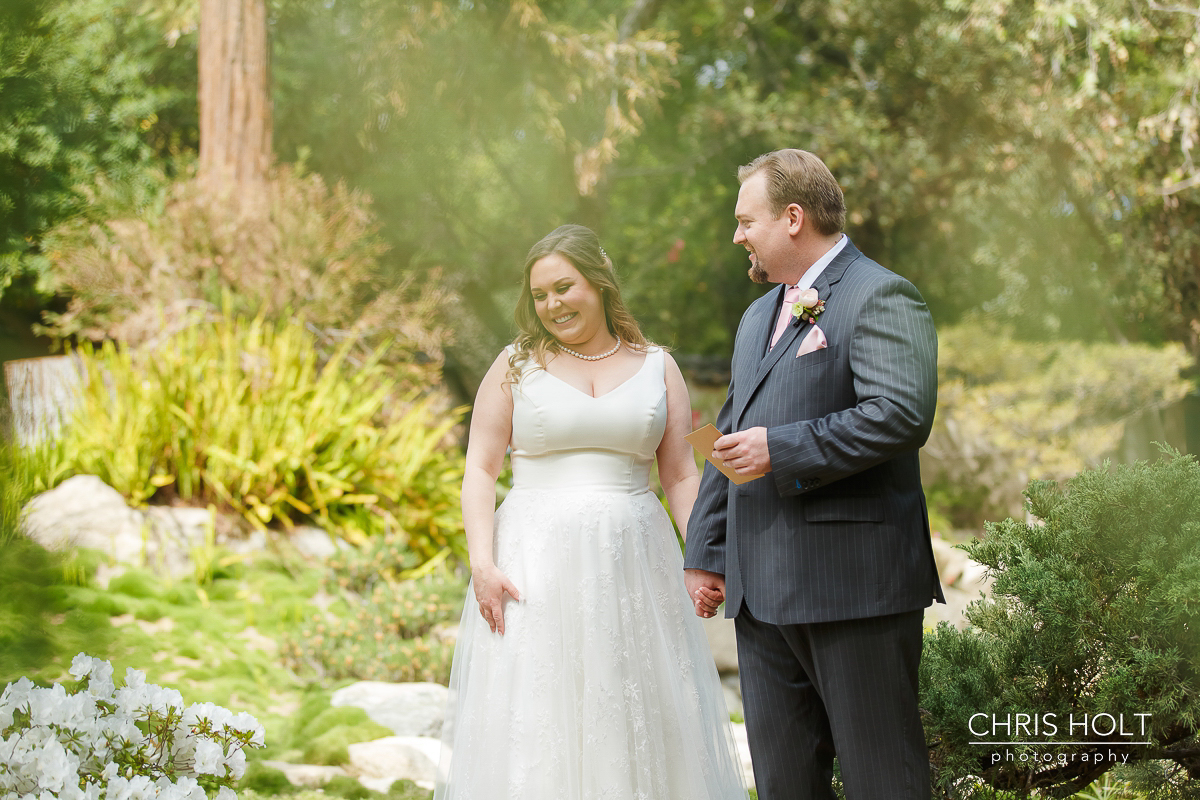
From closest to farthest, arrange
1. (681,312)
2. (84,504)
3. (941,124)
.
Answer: (84,504), (941,124), (681,312)

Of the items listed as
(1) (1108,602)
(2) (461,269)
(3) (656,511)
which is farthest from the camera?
(2) (461,269)

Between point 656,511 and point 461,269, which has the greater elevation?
point 461,269

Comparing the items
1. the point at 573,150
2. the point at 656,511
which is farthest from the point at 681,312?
the point at 656,511

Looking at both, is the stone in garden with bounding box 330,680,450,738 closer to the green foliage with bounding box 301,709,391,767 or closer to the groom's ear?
the green foliage with bounding box 301,709,391,767

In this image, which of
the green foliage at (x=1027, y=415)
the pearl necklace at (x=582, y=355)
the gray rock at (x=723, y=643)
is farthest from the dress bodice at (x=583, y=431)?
the green foliage at (x=1027, y=415)

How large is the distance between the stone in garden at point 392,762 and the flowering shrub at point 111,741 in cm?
149

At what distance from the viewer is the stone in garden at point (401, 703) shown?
3.84 metres

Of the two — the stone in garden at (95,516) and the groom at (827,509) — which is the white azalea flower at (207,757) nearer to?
the groom at (827,509)

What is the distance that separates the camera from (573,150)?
30.3 ft

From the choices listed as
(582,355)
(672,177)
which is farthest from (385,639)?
(672,177)

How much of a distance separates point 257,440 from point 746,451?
13.3 feet

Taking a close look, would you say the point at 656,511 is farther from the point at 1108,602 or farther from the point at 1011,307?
the point at 1011,307

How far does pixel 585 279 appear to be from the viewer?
Answer: 2.52m

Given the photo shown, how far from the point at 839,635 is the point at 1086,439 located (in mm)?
6193
